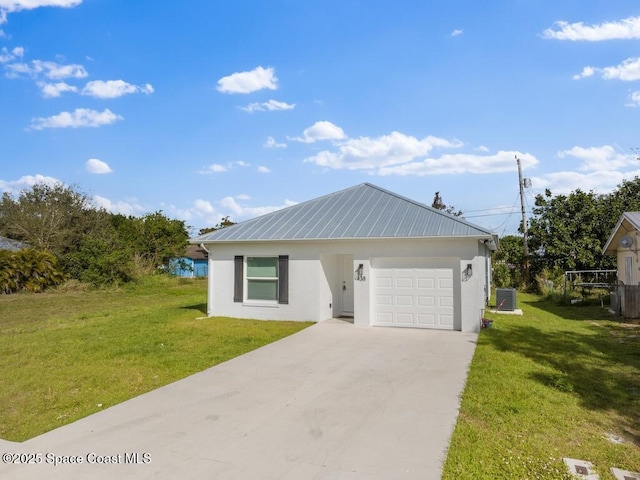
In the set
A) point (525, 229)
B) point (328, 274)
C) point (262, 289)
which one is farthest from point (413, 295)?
point (525, 229)

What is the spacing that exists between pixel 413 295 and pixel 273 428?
7.31 meters

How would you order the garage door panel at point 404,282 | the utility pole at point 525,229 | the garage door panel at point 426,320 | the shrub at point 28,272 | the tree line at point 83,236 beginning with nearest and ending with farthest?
the garage door panel at point 426,320 → the garage door panel at point 404,282 → the shrub at point 28,272 → the utility pole at point 525,229 → the tree line at point 83,236

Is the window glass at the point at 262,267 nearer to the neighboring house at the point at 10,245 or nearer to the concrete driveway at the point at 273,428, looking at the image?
the concrete driveway at the point at 273,428

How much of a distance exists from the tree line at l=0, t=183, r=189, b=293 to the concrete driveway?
2133cm

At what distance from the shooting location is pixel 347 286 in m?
13.0

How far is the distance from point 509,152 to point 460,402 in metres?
24.5

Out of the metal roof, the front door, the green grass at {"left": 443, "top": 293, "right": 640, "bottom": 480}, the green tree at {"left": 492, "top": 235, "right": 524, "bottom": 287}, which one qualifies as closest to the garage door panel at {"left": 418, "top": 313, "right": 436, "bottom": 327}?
the green grass at {"left": 443, "top": 293, "right": 640, "bottom": 480}

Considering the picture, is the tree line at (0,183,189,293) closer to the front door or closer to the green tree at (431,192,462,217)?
the front door

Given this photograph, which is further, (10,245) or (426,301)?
(10,245)

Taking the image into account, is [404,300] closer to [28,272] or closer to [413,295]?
[413,295]

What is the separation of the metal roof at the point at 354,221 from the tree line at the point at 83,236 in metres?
15.1

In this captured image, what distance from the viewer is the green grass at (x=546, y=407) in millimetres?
3777

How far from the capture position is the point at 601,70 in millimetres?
11500

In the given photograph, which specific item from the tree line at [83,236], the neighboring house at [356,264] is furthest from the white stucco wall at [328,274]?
the tree line at [83,236]
